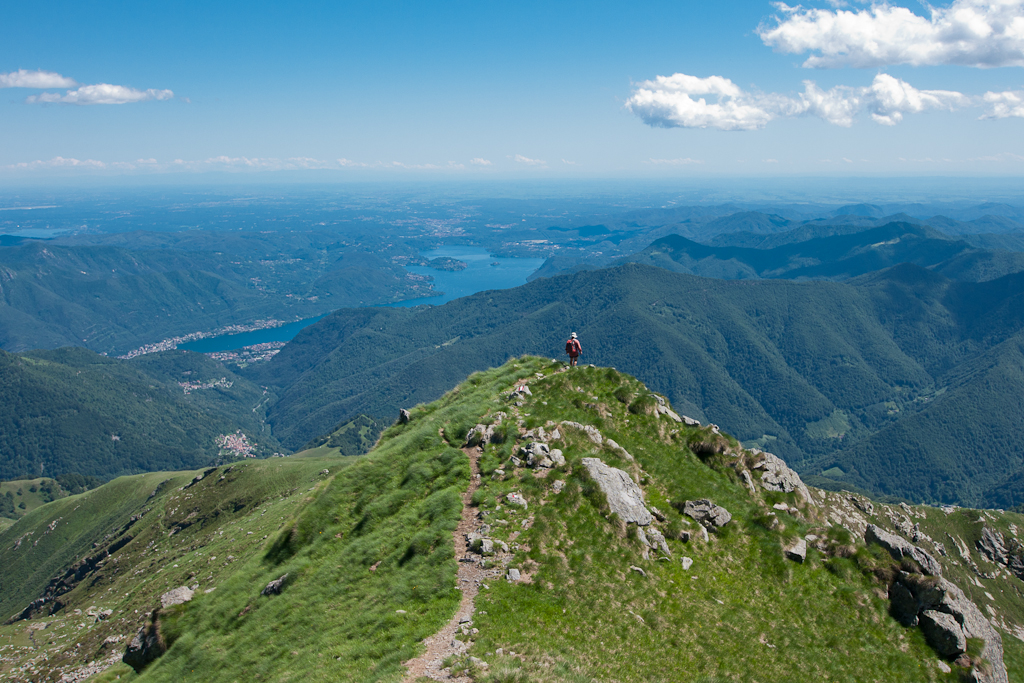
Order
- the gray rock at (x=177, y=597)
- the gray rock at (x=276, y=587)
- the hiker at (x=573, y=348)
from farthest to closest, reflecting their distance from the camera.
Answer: the hiker at (x=573, y=348), the gray rock at (x=177, y=597), the gray rock at (x=276, y=587)

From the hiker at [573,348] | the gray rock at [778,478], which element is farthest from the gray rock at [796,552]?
the hiker at [573,348]

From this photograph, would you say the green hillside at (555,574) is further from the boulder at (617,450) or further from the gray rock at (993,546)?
the gray rock at (993,546)

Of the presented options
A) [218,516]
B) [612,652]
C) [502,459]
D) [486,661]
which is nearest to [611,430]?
[502,459]

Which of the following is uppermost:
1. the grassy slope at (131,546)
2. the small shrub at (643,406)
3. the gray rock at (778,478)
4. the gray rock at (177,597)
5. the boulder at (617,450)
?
the small shrub at (643,406)

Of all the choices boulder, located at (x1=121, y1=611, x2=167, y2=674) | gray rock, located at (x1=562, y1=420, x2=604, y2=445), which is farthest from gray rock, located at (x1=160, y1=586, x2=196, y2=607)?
gray rock, located at (x1=562, y1=420, x2=604, y2=445)

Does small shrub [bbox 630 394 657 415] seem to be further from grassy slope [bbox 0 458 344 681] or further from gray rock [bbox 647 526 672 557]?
grassy slope [bbox 0 458 344 681]

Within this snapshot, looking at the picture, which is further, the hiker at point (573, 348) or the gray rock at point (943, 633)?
the hiker at point (573, 348)

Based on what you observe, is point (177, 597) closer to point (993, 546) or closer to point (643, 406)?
point (643, 406)
